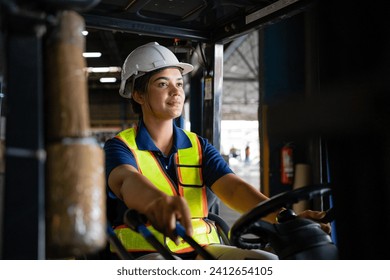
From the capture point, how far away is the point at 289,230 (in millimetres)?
1154

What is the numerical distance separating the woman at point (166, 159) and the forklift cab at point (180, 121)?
249 mm

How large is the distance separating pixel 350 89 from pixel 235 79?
1614 centimetres

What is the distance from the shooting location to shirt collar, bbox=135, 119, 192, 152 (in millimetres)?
1490

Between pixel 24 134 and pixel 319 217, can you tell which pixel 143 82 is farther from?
pixel 24 134

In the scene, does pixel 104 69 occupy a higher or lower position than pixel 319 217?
higher

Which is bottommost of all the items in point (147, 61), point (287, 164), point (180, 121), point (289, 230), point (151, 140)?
point (289, 230)

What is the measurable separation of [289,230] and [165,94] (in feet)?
2.12

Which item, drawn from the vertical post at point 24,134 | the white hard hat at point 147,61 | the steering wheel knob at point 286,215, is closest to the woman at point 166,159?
the white hard hat at point 147,61

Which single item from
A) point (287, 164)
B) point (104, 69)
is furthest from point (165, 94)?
point (287, 164)

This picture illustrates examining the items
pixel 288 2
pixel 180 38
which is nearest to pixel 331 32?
pixel 288 2

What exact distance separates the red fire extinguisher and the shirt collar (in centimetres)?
238

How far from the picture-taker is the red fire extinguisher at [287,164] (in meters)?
3.85

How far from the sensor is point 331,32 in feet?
3.57

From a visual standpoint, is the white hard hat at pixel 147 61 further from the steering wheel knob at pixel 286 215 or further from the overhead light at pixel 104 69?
the steering wheel knob at pixel 286 215
